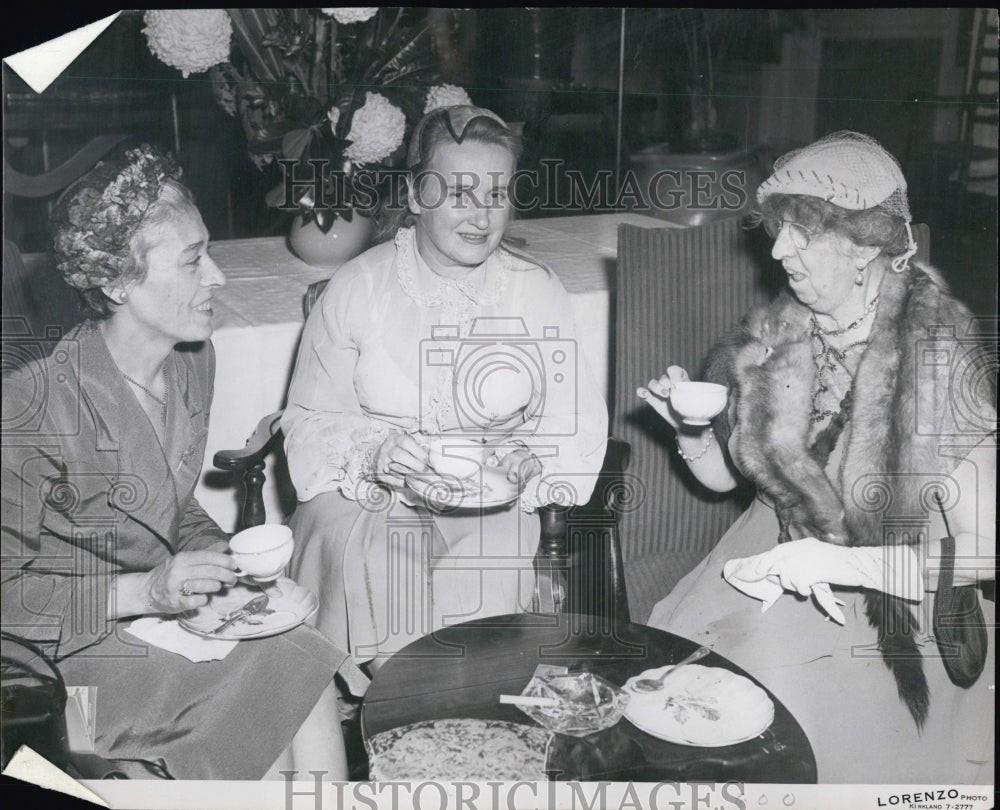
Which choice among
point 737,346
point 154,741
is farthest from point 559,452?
point 154,741

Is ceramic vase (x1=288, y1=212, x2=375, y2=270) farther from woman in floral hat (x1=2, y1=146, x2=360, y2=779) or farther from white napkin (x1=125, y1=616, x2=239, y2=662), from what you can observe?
white napkin (x1=125, y1=616, x2=239, y2=662)

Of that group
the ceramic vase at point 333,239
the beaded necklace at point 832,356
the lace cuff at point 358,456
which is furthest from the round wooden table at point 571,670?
the ceramic vase at point 333,239

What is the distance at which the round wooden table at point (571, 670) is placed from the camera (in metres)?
2.51

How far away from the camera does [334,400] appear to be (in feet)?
8.60

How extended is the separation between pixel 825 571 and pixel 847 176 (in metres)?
0.77

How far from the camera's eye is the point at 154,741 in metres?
2.69

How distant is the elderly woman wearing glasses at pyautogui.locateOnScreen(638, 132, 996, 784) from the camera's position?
103 inches

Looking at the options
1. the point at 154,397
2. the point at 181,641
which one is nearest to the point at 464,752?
the point at 181,641

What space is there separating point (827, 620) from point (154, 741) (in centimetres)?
135

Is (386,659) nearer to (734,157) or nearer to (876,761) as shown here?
(876,761)

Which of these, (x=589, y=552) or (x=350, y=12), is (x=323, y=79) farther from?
(x=589, y=552)

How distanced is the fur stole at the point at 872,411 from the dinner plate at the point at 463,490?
447mm

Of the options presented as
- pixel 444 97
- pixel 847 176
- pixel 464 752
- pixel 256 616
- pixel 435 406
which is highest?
pixel 444 97

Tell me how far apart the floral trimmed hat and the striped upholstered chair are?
920mm
